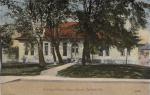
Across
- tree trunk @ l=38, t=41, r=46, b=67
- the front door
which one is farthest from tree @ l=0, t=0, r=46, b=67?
the front door

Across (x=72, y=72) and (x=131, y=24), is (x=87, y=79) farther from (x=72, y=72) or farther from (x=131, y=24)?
(x=131, y=24)

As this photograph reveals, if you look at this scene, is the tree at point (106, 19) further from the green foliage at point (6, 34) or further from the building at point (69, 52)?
the green foliage at point (6, 34)

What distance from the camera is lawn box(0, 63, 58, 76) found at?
824 cm

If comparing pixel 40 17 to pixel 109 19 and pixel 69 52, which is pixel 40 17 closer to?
pixel 69 52

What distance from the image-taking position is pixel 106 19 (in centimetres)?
830

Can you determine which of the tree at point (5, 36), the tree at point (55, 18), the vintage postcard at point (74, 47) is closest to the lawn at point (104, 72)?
the vintage postcard at point (74, 47)

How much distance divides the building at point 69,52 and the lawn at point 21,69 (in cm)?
5

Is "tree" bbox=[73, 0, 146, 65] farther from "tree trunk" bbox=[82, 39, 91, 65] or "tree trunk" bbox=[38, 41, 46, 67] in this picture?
"tree trunk" bbox=[38, 41, 46, 67]

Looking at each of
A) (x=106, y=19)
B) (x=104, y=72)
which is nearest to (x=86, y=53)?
(x=104, y=72)

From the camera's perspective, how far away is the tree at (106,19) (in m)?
8.28

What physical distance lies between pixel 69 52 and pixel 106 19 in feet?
1.52

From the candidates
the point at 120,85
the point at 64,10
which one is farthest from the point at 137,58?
the point at 64,10

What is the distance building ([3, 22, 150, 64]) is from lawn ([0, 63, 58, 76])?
5cm

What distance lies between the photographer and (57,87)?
27.0 feet
